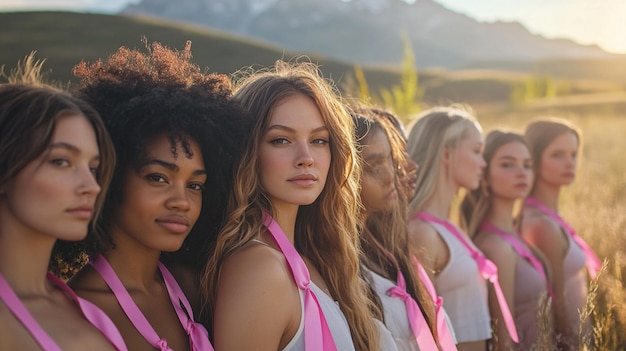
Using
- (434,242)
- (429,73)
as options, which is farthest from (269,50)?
(434,242)

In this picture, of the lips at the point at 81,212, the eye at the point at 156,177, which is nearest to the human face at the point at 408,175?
the eye at the point at 156,177

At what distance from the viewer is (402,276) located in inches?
129

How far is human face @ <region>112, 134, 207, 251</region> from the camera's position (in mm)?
2191

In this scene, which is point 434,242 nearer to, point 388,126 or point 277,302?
point 388,126

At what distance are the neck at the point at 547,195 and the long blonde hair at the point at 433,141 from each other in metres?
1.33

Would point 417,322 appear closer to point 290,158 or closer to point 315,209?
point 315,209

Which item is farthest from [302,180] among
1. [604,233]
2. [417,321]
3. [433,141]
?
[604,233]

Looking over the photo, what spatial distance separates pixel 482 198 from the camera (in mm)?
4891

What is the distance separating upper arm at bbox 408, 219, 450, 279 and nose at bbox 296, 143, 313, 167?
1506 millimetres

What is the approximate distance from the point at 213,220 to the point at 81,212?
706 mm

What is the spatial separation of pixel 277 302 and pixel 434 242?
1.92 metres

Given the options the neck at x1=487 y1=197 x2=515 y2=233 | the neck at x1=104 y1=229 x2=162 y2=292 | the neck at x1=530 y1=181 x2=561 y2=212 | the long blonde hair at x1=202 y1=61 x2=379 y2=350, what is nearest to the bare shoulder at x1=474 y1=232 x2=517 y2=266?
the neck at x1=487 y1=197 x2=515 y2=233

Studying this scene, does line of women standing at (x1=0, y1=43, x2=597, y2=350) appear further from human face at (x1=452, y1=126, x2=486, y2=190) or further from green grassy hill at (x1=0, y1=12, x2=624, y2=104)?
green grassy hill at (x1=0, y1=12, x2=624, y2=104)

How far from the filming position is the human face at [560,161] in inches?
207
